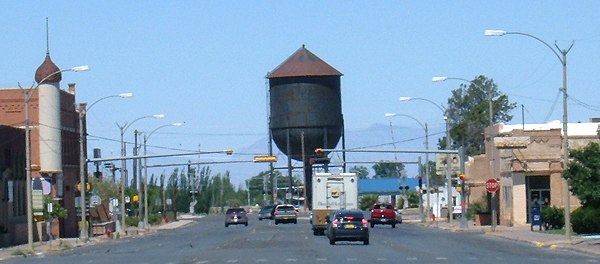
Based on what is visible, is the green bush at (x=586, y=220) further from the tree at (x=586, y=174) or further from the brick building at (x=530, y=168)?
the brick building at (x=530, y=168)

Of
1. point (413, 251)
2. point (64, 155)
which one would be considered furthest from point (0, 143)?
point (413, 251)

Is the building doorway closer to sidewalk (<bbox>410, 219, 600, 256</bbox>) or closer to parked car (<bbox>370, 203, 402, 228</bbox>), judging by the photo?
sidewalk (<bbox>410, 219, 600, 256</bbox>)

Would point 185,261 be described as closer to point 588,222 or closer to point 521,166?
point 588,222

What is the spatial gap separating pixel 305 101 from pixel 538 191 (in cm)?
3599

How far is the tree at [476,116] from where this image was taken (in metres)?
139

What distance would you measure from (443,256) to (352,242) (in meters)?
16.1

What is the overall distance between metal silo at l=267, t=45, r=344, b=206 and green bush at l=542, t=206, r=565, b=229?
47.2m

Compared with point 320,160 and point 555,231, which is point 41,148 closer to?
point 555,231

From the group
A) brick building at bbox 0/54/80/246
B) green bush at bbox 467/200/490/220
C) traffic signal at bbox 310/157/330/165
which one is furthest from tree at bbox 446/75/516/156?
brick building at bbox 0/54/80/246

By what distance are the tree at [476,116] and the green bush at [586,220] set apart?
258ft

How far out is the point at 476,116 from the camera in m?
138

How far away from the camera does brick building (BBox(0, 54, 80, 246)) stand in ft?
231

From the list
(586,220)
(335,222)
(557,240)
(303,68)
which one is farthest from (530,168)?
(303,68)

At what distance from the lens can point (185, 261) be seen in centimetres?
4025
